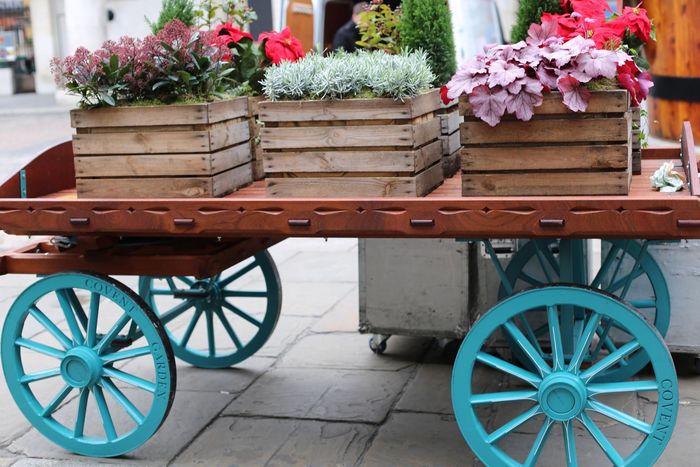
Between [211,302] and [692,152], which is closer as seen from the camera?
[692,152]

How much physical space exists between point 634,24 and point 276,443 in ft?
6.95

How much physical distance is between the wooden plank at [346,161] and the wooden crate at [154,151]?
9.9 inches

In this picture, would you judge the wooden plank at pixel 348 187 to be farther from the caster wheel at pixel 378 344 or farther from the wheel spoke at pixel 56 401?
the caster wheel at pixel 378 344

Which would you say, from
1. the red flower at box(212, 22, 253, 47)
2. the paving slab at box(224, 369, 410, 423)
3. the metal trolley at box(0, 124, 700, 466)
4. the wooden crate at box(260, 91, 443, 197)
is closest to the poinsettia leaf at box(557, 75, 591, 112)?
the metal trolley at box(0, 124, 700, 466)

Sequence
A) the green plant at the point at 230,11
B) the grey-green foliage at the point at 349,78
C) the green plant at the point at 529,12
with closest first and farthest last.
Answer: the grey-green foliage at the point at 349,78, the green plant at the point at 529,12, the green plant at the point at 230,11

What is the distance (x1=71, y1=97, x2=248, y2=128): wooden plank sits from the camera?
3277 mm

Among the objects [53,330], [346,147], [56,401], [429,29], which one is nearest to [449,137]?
[429,29]

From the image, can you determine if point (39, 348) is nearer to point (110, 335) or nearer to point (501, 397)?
point (110, 335)

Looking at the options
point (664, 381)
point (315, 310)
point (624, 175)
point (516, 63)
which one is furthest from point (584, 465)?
point (315, 310)

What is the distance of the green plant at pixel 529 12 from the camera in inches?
151

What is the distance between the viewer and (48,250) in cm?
395

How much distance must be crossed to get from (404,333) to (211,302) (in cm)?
95

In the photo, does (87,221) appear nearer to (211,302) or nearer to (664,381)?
(211,302)

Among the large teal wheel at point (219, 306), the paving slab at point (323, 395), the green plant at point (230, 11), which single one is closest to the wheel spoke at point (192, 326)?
the large teal wheel at point (219, 306)
